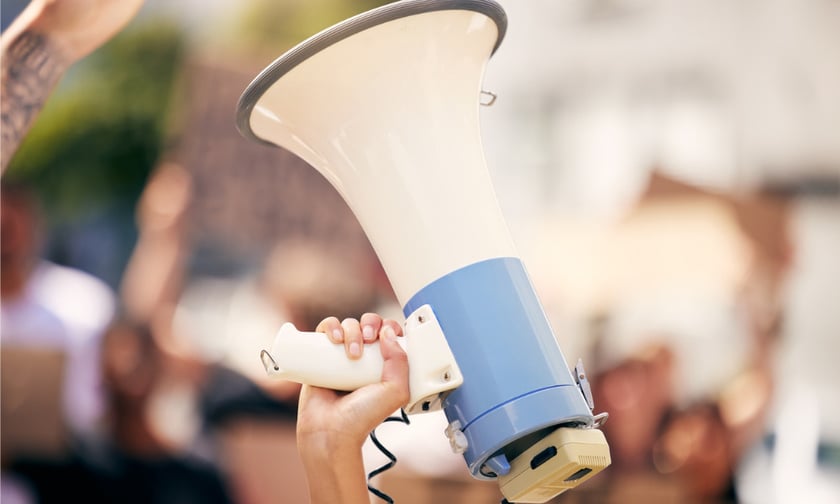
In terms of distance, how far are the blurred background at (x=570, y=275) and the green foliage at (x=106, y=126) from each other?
2.89 feet

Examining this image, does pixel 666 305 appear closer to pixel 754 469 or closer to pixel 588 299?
pixel 588 299

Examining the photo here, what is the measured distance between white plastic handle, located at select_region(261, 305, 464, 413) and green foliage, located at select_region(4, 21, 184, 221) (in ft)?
27.6

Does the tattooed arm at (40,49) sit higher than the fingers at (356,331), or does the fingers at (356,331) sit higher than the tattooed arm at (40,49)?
the tattooed arm at (40,49)

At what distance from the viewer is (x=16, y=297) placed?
2941 millimetres

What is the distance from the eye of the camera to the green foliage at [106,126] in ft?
30.3

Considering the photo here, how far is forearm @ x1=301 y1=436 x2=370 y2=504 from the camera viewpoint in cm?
116

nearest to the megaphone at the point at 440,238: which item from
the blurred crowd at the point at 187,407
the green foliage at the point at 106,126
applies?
the blurred crowd at the point at 187,407

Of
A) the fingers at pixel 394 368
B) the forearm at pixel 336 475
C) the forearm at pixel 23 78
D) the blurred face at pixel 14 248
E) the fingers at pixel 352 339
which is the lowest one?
the blurred face at pixel 14 248

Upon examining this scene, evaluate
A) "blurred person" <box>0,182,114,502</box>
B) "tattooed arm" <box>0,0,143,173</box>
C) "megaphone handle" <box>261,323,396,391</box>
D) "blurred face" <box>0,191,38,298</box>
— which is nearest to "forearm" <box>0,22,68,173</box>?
"tattooed arm" <box>0,0,143,173</box>

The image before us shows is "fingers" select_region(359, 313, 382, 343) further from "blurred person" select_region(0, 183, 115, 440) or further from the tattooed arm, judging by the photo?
"blurred person" select_region(0, 183, 115, 440)

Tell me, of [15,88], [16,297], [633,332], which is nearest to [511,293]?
[15,88]

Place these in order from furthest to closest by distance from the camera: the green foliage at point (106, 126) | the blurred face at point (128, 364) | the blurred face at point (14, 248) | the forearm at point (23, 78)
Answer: the green foliage at point (106, 126) → the blurred face at point (14, 248) → the blurred face at point (128, 364) → the forearm at point (23, 78)

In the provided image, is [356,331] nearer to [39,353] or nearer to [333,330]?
[333,330]

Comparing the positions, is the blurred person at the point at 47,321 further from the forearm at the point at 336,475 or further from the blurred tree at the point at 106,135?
the blurred tree at the point at 106,135
